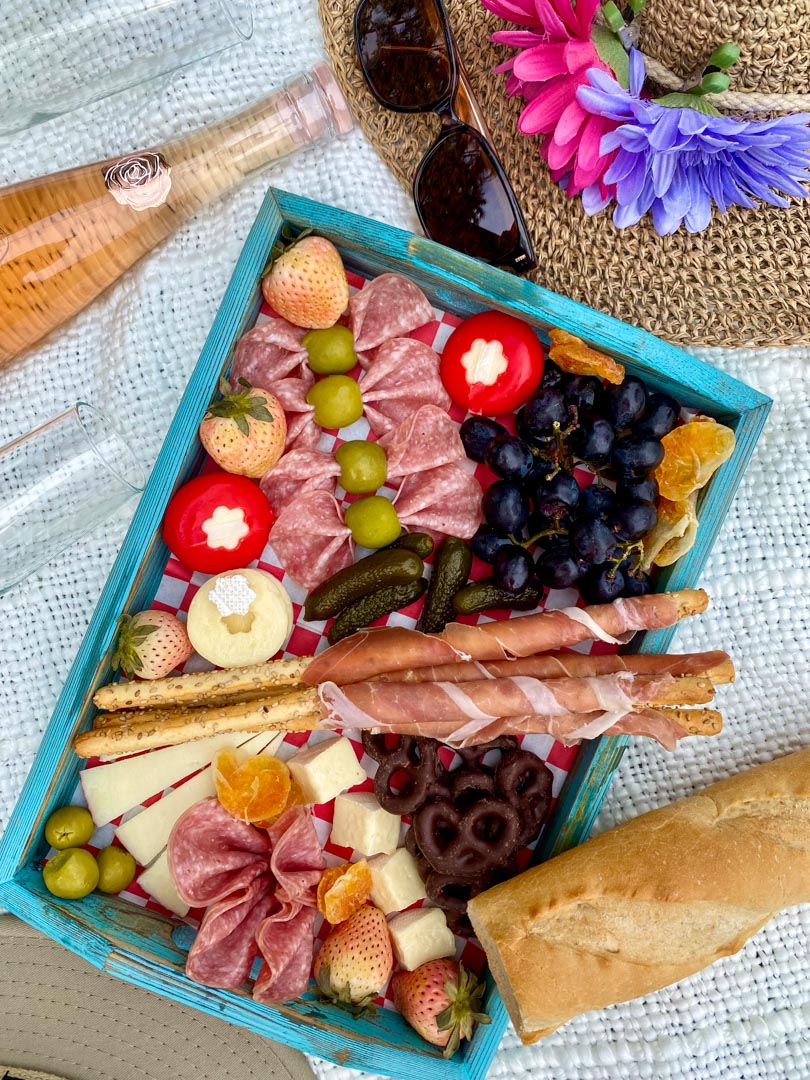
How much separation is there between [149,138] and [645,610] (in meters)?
1.10

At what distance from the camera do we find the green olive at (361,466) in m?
1.18

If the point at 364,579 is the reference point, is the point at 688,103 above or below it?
above

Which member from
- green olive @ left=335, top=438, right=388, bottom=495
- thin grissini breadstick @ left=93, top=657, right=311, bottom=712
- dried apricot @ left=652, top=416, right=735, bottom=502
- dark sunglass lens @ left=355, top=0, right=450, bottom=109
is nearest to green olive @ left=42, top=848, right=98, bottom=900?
thin grissini breadstick @ left=93, top=657, right=311, bottom=712

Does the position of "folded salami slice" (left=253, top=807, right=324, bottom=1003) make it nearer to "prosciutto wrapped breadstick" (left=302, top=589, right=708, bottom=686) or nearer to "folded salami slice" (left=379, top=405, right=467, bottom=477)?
"prosciutto wrapped breadstick" (left=302, top=589, right=708, bottom=686)

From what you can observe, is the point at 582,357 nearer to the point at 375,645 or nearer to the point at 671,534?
the point at 671,534

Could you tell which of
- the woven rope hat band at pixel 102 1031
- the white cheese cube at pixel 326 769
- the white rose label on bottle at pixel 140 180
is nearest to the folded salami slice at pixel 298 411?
the white rose label on bottle at pixel 140 180

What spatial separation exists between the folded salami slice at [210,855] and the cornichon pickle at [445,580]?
1.38 ft

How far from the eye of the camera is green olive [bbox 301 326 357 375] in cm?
120

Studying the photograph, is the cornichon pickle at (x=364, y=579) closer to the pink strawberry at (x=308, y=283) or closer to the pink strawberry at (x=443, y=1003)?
the pink strawberry at (x=308, y=283)

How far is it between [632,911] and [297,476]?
0.79 metres

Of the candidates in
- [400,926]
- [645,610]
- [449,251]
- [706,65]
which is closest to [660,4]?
[706,65]

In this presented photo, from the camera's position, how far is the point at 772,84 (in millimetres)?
997

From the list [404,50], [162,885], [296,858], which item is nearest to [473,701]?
[296,858]

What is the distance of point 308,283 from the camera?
1.15 m
